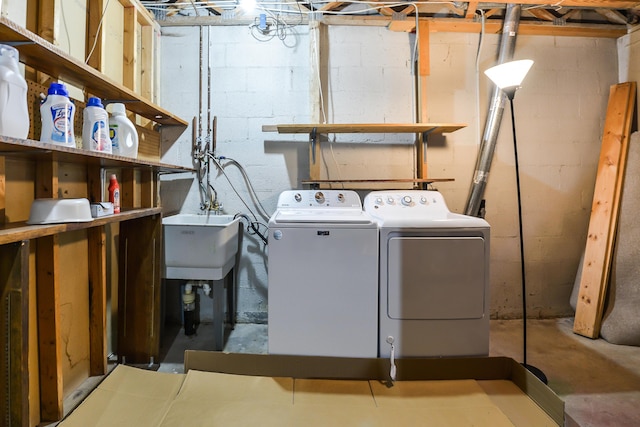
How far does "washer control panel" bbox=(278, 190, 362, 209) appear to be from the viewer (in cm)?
210

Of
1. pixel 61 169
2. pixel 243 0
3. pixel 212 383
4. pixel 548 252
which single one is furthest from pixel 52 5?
pixel 548 252

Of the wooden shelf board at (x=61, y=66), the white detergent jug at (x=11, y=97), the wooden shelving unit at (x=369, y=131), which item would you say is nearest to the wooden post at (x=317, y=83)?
the wooden shelving unit at (x=369, y=131)

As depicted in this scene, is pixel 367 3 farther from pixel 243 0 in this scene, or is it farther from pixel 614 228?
pixel 614 228

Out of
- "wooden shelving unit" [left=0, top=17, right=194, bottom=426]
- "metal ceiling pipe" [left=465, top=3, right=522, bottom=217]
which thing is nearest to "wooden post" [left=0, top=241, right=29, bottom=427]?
"wooden shelving unit" [left=0, top=17, right=194, bottom=426]

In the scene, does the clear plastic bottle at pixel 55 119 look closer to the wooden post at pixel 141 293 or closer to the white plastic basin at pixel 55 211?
the white plastic basin at pixel 55 211

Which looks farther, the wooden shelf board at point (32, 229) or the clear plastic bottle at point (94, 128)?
the clear plastic bottle at point (94, 128)

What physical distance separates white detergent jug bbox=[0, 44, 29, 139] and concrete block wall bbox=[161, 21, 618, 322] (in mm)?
1417

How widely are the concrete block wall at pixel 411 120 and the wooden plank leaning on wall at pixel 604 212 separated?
0.46 feet

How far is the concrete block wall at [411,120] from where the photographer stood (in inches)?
96.7

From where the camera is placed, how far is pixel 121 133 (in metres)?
1.68

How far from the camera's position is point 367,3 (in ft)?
7.86

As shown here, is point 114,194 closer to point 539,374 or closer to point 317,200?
point 317,200

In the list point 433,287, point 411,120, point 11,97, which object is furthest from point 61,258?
point 411,120

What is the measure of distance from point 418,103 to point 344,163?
74 cm
